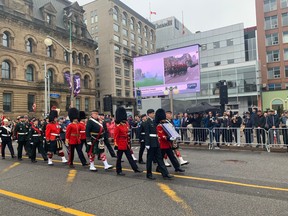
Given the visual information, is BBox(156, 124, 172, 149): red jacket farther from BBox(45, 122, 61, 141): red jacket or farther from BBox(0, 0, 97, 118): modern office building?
BBox(0, 0, 97, 118): modern office building

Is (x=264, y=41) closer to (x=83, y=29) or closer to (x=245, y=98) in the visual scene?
(x=245, y=98)

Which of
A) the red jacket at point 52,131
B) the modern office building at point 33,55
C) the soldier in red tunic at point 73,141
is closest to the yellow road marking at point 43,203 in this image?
the soldier in red tunic at point 73,141

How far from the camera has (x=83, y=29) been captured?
53531 mm

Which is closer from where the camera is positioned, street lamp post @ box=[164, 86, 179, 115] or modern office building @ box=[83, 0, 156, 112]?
street lamp post @ box=[164, 86, 179, 115]

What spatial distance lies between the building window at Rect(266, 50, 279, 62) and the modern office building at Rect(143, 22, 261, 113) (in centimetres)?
275

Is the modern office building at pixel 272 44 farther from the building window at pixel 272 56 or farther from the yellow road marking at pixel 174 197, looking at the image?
the yellow road marking at pixel 174 197

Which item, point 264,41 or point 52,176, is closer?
point 52,176

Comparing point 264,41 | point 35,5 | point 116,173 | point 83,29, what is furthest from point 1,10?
point 264,41

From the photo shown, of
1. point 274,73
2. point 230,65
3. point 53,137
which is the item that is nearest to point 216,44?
point 230,65

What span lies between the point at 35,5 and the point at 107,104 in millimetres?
32954

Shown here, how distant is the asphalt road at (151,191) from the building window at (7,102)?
1265 inches

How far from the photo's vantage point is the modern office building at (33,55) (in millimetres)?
38000

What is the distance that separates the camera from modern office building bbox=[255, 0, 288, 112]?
168 feet

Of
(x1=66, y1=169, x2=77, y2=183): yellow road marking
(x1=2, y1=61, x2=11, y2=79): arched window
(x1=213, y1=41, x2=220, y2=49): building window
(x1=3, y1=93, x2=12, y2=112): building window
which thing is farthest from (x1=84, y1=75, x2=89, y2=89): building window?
(x1=66, y1=169, x2=77, y2=183): yellow road marking
